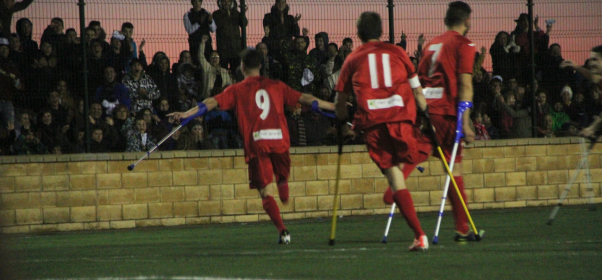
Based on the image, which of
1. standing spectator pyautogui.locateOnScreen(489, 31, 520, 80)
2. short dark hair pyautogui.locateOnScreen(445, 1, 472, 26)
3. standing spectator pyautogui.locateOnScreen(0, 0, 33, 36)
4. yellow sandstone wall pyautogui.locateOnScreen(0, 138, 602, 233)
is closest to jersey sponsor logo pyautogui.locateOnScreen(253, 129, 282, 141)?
short dark hair pyautogui.locateOnScreen(445, 1, 472, 26)

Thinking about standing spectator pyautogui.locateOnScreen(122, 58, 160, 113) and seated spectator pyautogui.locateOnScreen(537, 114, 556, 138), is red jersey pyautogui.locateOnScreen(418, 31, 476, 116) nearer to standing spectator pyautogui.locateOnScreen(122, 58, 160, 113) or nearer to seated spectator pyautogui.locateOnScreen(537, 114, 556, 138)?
standing spectator pyautogui.locateOnScreen(122, 58, 160, 113)

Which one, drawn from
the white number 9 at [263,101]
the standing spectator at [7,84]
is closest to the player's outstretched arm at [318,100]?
the white number 9 at [263,101]

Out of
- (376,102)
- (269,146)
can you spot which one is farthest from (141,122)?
(376,102)

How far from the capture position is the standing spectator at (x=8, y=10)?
39.0 feet

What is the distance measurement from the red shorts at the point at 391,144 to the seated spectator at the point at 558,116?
8749 millimetres

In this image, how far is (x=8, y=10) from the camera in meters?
11.9

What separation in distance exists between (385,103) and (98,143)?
23.3ft

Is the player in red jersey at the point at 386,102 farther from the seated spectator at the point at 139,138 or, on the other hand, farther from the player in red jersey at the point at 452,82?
the seated spectator at the point at 139,138

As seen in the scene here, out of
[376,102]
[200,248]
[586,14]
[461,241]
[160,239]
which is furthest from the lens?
[586,14]

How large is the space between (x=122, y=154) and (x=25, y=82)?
1.77 metres

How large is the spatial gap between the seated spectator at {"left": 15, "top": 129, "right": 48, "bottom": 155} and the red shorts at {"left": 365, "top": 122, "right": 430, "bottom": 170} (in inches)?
286

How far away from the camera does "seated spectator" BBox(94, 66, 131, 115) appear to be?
40.8 ft

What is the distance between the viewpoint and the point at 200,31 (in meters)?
12.6

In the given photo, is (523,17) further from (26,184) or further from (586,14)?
(26,184)
